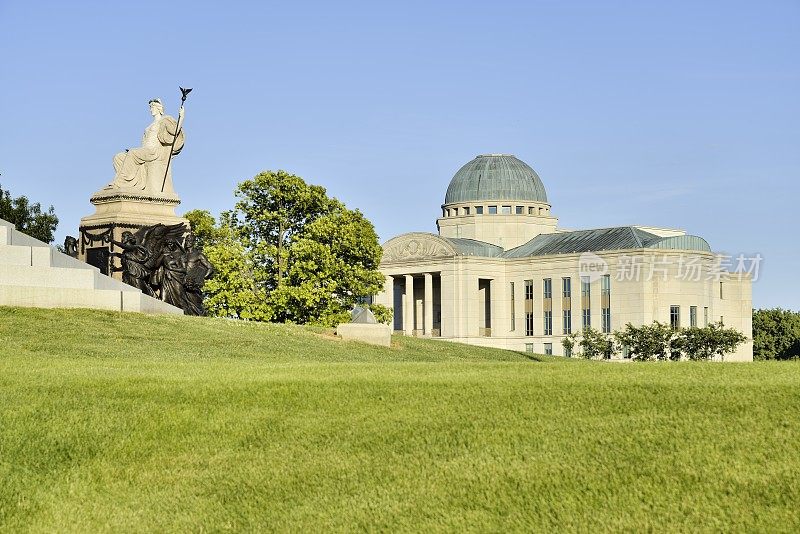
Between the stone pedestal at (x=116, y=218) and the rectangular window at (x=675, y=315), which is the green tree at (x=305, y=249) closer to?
the stone pedestal at (x=116, y=218)

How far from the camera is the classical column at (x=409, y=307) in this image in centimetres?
12669

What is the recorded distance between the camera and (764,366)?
20703mm

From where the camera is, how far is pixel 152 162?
51.0 meters

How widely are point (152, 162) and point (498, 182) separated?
84.9 m

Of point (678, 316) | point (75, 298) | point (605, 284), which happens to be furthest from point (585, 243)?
point (75, 298)

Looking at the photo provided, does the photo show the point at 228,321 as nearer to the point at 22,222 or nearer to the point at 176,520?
the point at 176,520

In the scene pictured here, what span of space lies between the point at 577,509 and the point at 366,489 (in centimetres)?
253

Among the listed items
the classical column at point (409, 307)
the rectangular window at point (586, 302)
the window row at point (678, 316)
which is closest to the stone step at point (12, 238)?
the window row at point (678, 316)

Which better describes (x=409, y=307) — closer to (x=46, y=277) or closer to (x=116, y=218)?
(x=116, y=218)

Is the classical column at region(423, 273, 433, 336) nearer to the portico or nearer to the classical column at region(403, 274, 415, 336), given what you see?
the portico

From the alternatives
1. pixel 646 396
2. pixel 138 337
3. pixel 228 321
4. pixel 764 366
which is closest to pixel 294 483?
pixel 646 396

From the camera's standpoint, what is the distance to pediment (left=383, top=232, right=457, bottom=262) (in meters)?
124

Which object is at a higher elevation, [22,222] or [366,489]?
[22,222]

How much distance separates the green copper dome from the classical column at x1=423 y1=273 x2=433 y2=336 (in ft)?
43.6
